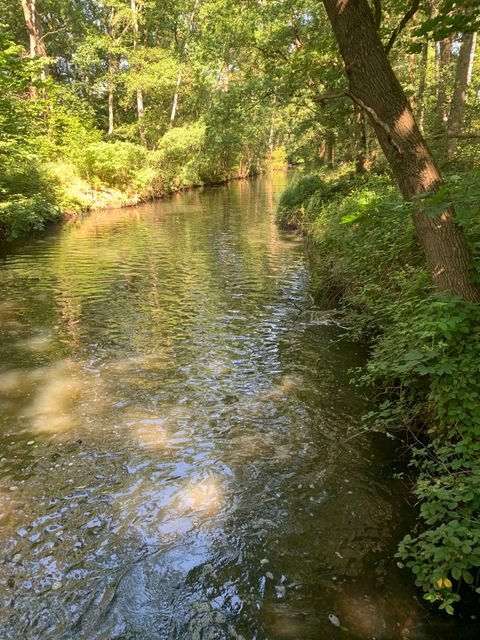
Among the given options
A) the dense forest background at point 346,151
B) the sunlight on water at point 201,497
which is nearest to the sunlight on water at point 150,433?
the sunlight on water at point 201,497

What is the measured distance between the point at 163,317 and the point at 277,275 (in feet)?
13.6

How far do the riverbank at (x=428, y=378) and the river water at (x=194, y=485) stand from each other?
339mm

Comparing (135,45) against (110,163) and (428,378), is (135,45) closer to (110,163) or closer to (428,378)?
(110,163)

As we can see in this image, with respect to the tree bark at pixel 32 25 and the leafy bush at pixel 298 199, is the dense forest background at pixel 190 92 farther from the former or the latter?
the leafy bush at pixel 298 199

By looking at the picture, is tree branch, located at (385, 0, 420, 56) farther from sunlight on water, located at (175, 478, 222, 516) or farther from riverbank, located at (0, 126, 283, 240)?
riverbank, located at (0, 126, 283, 240)

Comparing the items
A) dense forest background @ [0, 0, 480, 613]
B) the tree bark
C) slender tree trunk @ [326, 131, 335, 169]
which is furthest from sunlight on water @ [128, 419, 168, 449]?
the tree bark

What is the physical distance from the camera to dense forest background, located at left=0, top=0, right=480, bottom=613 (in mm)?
3688

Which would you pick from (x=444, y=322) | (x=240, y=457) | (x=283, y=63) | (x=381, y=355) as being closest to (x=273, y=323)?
(x=381, y=355)

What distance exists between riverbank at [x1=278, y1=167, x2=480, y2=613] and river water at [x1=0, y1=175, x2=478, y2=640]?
339 millimetres

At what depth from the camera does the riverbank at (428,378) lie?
2885 millimetres

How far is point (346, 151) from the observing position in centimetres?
1850

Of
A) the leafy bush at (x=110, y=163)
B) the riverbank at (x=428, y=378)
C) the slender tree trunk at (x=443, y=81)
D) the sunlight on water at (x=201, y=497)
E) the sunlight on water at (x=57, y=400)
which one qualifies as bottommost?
the sunlight on water at (x=201, y=497)

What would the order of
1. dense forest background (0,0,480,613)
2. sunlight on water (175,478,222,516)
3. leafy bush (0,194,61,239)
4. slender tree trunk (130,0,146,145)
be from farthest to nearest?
slender tree trunk (130,0,146,145)
leafy bush (0,194,61,239)
sunlight on water (175,478,222,516)
dense forest background (0,0,480,613)

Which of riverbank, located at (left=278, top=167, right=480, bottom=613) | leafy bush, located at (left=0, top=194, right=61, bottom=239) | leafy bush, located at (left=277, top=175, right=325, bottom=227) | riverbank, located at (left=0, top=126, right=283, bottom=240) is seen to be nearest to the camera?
riverbank, located at (left=278, top=167, right=480, bottom=613)
